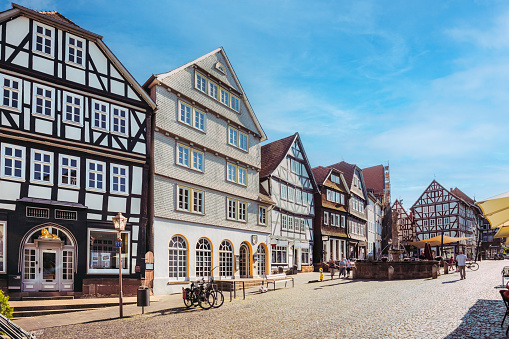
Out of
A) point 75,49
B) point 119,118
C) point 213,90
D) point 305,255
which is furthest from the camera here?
point 305,255

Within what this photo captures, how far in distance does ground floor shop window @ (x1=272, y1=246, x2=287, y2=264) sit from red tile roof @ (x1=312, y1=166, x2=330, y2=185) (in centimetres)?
1038

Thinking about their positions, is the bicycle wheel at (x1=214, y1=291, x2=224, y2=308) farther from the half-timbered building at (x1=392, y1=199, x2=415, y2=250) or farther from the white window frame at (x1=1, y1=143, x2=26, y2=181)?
the half-timbered building at (x1=392, y1=199, x2=415, y2=250)

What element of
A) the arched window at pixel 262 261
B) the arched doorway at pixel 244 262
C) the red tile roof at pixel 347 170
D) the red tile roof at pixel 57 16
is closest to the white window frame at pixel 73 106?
the red tile roof at pixel 57 16

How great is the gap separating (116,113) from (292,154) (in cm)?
2195

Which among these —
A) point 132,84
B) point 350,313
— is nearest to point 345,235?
point 132,84

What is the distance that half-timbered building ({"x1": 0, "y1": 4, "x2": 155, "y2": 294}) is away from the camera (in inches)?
750

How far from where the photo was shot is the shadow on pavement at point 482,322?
1050cm

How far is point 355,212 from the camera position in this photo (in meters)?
55.7

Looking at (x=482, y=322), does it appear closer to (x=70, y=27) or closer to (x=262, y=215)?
(x=70, y=27)

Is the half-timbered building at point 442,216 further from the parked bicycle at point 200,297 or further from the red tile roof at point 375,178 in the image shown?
the parked bicycle at point 200,297

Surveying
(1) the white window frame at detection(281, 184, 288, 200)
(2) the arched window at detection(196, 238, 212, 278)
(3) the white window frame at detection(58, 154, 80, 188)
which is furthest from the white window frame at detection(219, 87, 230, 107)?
(3) the white window frame at detection(58, 154, 80, 188)

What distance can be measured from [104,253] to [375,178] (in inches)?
2563

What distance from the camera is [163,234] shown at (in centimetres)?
2461

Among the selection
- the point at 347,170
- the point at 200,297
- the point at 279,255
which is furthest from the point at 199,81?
the point at 347,170
